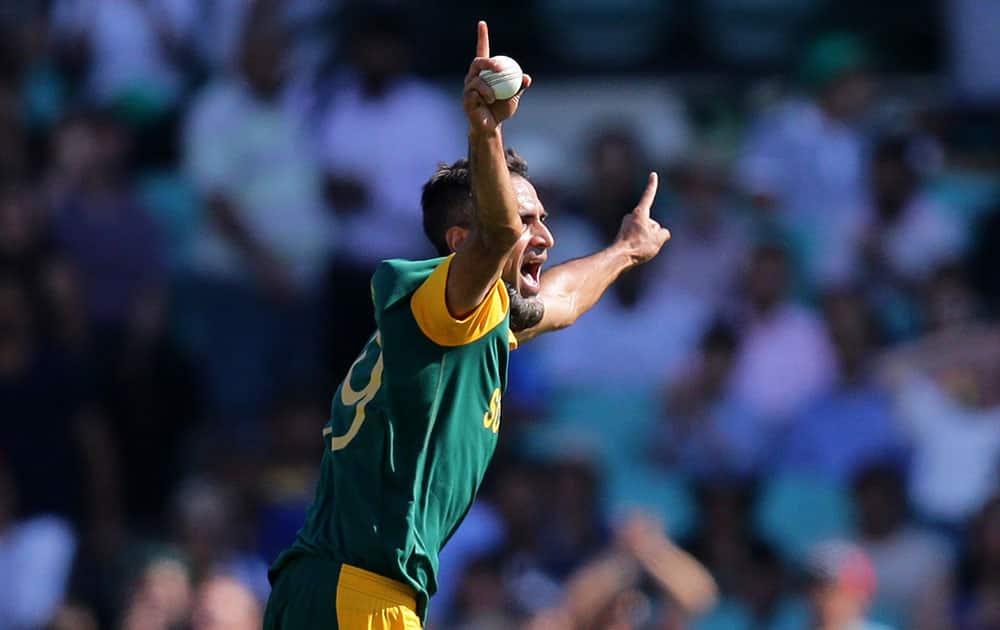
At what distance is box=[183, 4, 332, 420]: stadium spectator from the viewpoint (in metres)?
10.4

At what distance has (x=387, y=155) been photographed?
408 inches

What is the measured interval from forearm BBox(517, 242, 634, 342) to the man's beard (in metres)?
0.24

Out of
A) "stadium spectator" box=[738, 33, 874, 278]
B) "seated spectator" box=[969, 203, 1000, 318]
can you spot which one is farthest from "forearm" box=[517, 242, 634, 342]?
"seated spectator" box=[969, 203, 1000, 318]

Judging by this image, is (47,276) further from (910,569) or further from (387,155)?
(910,569)

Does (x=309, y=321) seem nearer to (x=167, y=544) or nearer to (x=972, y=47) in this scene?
(x=167, y=544)

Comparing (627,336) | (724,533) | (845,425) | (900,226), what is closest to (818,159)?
(900,226)

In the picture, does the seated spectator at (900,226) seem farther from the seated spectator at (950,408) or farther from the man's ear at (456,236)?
the man's ear at (456,236)

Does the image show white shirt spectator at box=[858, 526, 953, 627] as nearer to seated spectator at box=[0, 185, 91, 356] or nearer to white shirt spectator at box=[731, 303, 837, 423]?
white shirt spectator at box=[731, 303, 837, 423]

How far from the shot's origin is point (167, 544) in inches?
388

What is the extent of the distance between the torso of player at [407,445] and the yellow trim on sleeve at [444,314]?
35mm

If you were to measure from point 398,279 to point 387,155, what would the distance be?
17.3 ft

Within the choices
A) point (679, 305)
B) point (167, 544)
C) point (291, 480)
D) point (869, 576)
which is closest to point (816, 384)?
point (679, 305)

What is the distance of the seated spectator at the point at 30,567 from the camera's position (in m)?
9.66

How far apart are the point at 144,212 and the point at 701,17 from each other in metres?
3.83
